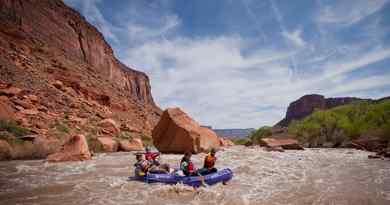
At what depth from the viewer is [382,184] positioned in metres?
9.57

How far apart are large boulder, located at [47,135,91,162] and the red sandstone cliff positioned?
18.3 ft

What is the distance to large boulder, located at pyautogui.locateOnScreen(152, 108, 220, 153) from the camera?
67.8 feet

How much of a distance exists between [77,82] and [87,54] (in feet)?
97.9

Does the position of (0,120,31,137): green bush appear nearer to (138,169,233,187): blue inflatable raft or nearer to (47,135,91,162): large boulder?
(47,135,91,162): large boulder

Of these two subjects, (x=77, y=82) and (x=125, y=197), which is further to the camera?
(x=77, y=82)

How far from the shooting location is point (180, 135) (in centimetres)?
2081

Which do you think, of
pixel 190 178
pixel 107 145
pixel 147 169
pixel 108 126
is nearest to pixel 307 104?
pixel 108 126

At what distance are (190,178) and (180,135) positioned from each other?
436 inches

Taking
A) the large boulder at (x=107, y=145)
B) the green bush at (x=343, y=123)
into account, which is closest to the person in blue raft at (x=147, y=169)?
the large boulder at (x=107, y=145)

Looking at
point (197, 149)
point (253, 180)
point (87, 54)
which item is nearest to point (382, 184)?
point (253, 180)

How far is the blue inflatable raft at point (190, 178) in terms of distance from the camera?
973cm

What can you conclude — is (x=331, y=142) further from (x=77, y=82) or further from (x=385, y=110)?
(x=77, y=82)

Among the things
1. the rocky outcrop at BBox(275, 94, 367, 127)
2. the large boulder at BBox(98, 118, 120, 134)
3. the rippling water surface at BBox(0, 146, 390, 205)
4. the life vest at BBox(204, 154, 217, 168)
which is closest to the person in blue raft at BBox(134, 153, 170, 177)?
the rippling water surface at BBox(0, 146, 390, 205)

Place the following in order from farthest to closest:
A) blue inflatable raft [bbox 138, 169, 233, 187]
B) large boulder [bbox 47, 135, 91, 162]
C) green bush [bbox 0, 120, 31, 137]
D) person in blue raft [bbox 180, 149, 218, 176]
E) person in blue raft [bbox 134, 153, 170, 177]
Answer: green bush [bbox 0, 120, 31, 137]
large boulder [bbox 47, 135, 91, 162]
person in blue raft [bbox 134, 153, 170, 177]
person in blue raft [bbox 180, 149, 218, 176]
blue inflatable raft [bbox 138, 169, 233, 187]
